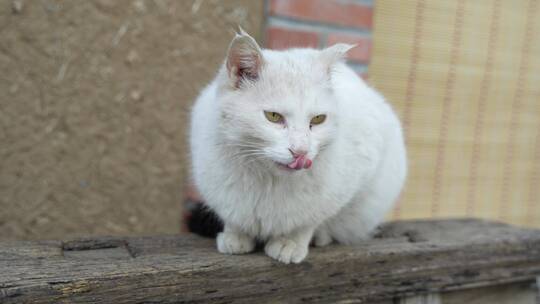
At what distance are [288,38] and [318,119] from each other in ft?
2.64

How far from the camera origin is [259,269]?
45.9 inches

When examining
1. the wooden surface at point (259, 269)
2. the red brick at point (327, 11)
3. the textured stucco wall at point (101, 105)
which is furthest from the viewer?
the red brick at point (327, 11)

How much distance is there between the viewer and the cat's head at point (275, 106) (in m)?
1.04

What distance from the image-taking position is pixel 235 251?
1.24 meters

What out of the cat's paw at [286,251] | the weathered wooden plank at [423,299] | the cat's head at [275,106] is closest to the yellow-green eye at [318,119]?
the cat's head at [275,106]

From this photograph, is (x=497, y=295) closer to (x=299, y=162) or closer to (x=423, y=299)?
(x=423, y=299)

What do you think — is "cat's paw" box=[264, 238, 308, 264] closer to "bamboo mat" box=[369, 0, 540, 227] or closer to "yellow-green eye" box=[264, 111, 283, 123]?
"yellow-green eye" box=[264, 111, 283, 123]

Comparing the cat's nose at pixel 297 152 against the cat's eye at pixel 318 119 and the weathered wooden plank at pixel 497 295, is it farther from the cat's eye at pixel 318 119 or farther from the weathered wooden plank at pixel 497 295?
the weathered wooden plank at pixel 497 295

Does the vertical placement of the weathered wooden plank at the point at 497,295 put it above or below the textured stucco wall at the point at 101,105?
below

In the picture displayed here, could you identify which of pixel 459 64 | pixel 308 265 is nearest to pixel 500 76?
pixel 459 64

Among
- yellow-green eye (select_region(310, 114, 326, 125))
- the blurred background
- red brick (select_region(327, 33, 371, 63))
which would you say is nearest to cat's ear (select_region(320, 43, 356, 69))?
yellow-green eye (select_region(310, 114, 326, 125))

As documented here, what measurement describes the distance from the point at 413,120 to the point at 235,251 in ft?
4.47

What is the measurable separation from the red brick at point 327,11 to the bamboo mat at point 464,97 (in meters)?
0.22

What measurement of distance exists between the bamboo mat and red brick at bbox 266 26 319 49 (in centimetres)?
40
